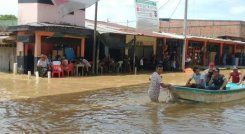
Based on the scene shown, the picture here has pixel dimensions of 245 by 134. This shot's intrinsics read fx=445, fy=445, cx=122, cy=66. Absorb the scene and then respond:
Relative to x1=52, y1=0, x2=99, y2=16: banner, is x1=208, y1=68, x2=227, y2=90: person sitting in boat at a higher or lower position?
lower

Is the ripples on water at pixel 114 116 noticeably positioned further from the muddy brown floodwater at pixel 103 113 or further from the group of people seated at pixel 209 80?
the group of people seated at pixel 209 80

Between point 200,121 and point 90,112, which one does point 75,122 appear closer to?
point 90,112

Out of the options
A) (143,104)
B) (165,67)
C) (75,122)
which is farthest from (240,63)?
(75,122)

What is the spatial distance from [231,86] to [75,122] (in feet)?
31.9

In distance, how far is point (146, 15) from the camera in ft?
107

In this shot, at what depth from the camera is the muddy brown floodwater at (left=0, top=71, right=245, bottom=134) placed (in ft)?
35.9

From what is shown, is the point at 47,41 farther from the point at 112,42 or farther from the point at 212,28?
the point at 212,28

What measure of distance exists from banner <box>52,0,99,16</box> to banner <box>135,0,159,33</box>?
513 cm

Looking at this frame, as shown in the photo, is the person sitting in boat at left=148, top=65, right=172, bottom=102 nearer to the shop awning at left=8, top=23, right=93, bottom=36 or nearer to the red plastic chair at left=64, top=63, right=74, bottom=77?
the shop awning at left=8, top=23, right=93, bottom=36

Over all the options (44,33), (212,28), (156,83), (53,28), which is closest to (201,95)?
(156,83)

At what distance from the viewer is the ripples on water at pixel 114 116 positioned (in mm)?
10867

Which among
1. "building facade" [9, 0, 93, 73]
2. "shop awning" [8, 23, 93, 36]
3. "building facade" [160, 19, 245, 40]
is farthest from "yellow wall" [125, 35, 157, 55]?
"building facade" [160, 19, 245, 40]

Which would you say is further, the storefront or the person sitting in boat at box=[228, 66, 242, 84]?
the storefront

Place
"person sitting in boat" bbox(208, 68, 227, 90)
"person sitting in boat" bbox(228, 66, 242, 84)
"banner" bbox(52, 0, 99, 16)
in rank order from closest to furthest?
"person sitting in boat" bbox(208, 68, 227, 90) < "person sitting in boat" bbox(228, 66, 242, 84) < "banner" bbox(52, 0, 99, 16)
